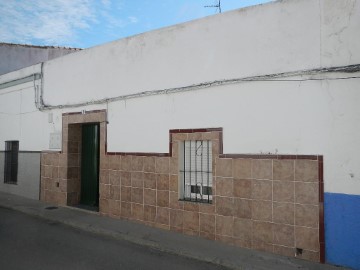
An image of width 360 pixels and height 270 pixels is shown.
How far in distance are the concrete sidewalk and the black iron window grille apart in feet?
10.2

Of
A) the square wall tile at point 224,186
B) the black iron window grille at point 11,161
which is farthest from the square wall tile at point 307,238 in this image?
the black iron window grille at point 11,161

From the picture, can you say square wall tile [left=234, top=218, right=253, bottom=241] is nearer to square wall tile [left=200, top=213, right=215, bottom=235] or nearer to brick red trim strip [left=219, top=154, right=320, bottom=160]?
square wall tile [left=200, top=213, right=215, bottom=235]

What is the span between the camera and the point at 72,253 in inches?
211

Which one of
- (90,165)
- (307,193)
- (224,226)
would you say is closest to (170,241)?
(224,226)

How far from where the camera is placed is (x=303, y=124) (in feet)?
16.4

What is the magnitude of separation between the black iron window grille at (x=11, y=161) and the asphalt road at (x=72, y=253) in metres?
5.04

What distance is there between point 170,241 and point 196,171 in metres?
1.48

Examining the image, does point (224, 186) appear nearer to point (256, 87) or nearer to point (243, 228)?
point (243, 228)

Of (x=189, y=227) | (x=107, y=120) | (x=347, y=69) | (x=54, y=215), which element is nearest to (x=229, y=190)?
(x=189, y=227)

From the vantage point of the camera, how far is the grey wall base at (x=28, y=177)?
32.7ft

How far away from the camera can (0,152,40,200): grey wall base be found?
9.98m

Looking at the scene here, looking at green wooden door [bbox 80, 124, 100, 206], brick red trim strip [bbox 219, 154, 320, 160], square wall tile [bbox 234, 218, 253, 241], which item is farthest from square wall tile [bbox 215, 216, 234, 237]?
green wooden door [bbox 80, 124, 100, 206]

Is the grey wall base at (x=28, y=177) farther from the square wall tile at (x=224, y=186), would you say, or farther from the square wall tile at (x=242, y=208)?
the square wall tile at (x=242, y=208)

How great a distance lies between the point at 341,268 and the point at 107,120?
593 centimetres
